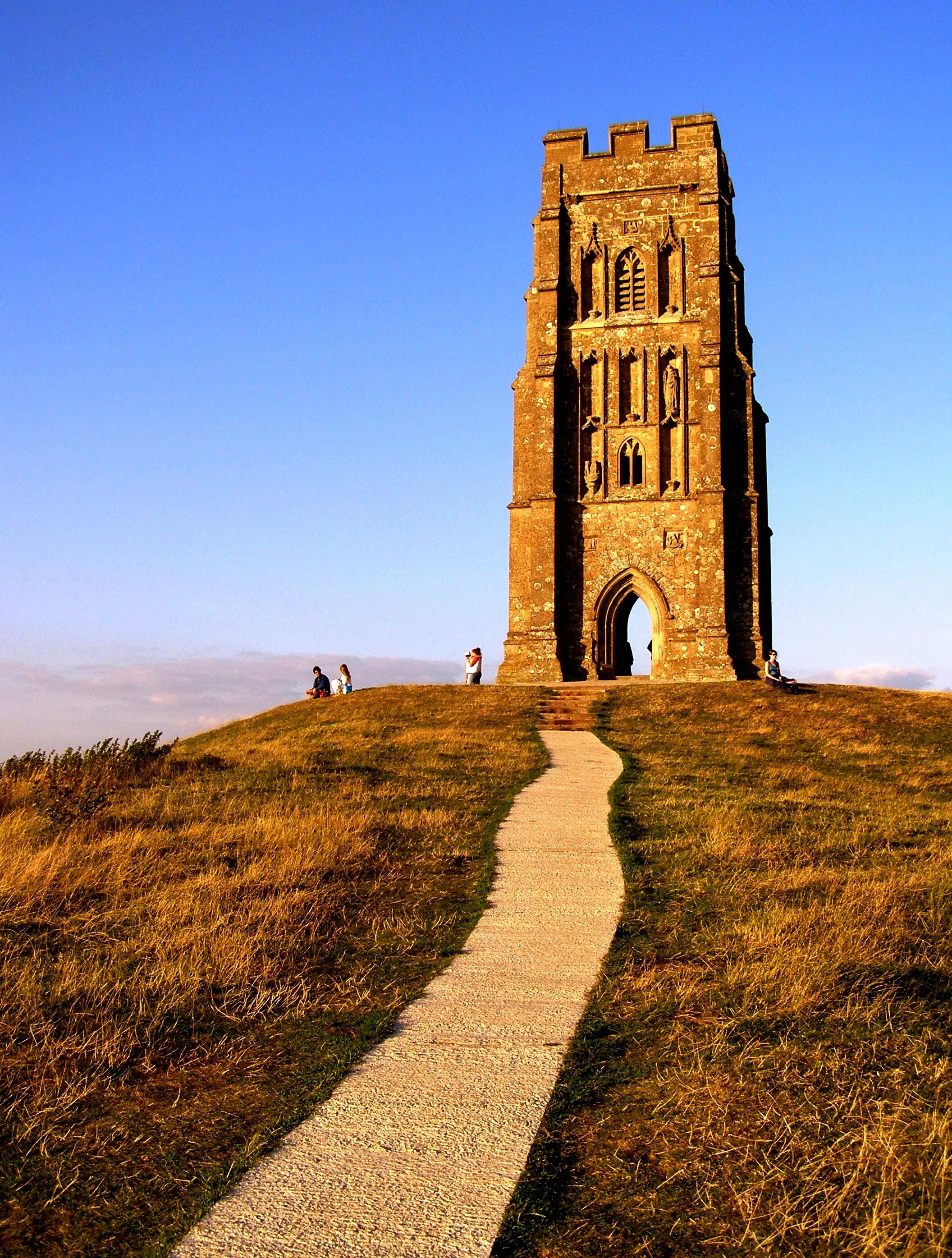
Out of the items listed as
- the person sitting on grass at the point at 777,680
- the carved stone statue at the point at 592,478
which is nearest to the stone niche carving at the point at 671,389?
the carved stone statue at the point at 592,478

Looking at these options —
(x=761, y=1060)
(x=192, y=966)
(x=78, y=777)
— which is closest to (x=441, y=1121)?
(x=761, y=1060)

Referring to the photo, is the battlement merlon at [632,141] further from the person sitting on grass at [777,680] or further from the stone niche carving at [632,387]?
the person sitting on grass at [777,680]

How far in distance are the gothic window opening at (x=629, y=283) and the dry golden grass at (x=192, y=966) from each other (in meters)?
24.4

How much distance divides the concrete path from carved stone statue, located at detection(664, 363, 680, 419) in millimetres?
28209

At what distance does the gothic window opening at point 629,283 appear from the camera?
36.1m

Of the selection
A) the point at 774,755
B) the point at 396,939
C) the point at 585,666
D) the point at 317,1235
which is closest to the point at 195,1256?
the point at 317,1235

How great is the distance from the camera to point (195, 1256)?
404 centimetres

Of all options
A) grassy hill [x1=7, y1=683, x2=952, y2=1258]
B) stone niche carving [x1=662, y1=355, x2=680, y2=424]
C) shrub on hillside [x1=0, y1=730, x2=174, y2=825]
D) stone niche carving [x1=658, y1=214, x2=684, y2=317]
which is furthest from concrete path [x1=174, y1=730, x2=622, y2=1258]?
stone niche carving [x1=658, y1=214, x2=684, y2=317]

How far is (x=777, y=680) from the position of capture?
1219 inches

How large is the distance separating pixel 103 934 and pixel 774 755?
15.8 meters

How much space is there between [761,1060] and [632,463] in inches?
1216

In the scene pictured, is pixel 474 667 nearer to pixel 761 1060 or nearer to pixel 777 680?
pixel 777 680

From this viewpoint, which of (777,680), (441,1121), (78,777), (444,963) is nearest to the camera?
(441,1121)

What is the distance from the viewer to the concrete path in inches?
164
